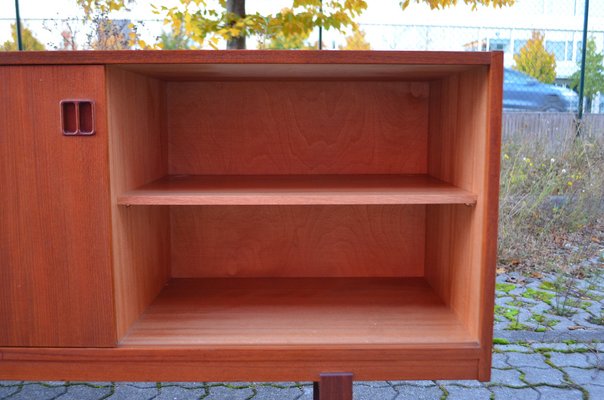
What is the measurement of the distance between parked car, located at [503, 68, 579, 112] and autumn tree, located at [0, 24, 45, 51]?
15.8 ft

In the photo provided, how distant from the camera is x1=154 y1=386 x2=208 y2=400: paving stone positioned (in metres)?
2.35

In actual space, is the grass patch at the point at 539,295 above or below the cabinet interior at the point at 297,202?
below

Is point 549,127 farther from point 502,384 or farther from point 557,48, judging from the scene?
point 502,384

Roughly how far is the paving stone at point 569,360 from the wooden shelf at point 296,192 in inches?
54.4

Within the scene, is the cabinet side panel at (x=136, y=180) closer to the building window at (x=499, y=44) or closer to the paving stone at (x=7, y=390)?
the paving stone at (x=7, y=390)

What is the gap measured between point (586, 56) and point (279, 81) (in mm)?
5004

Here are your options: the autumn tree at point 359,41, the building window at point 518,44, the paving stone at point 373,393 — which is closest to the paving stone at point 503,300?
the paving stone at point 373,393

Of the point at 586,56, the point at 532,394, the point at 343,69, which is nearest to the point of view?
the point at 343,69

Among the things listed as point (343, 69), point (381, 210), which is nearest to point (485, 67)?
point (343, 69)

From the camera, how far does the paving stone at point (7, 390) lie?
237 cm

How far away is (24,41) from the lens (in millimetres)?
5148

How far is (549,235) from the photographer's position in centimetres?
417

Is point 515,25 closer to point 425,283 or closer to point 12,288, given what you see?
point 425,283

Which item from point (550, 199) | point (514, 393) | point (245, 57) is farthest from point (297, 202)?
point (550, 199)
